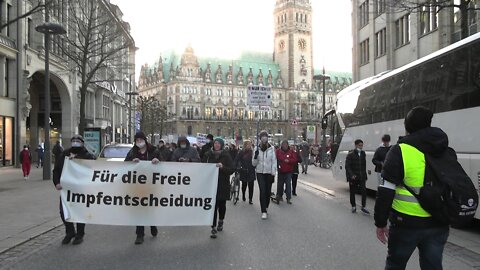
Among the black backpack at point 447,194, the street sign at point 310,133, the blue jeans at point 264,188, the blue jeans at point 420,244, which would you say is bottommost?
the blue jeans at point 264,188

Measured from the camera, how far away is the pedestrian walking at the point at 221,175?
8984 millimetres

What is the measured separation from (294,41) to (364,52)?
121m

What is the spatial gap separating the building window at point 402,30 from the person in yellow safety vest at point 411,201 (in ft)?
108

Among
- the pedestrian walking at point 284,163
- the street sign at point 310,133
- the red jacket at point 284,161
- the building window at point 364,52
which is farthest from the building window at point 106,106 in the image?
the red jacket at point 284,161

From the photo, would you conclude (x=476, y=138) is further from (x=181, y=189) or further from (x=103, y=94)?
(x=103, y=94)

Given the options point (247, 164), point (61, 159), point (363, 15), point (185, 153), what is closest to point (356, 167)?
point (247, 164)

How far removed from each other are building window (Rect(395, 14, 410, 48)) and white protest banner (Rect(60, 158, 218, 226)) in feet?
97.8

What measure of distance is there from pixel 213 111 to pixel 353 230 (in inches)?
6142

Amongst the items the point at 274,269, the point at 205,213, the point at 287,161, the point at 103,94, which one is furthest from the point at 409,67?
the point at 103,94

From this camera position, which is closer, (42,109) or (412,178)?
(412,178)

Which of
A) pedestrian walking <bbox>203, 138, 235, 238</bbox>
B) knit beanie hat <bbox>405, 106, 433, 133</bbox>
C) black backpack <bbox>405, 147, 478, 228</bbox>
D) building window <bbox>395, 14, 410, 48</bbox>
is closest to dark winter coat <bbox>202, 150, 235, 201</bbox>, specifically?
pedestrian walking <bbox>203, 138, 235, 238</bbox>

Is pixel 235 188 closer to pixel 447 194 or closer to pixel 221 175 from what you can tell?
pixel 221 175

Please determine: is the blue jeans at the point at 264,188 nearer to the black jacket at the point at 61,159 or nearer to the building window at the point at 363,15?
the black jacket at the point at 61,159

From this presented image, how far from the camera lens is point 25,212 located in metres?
11.8
